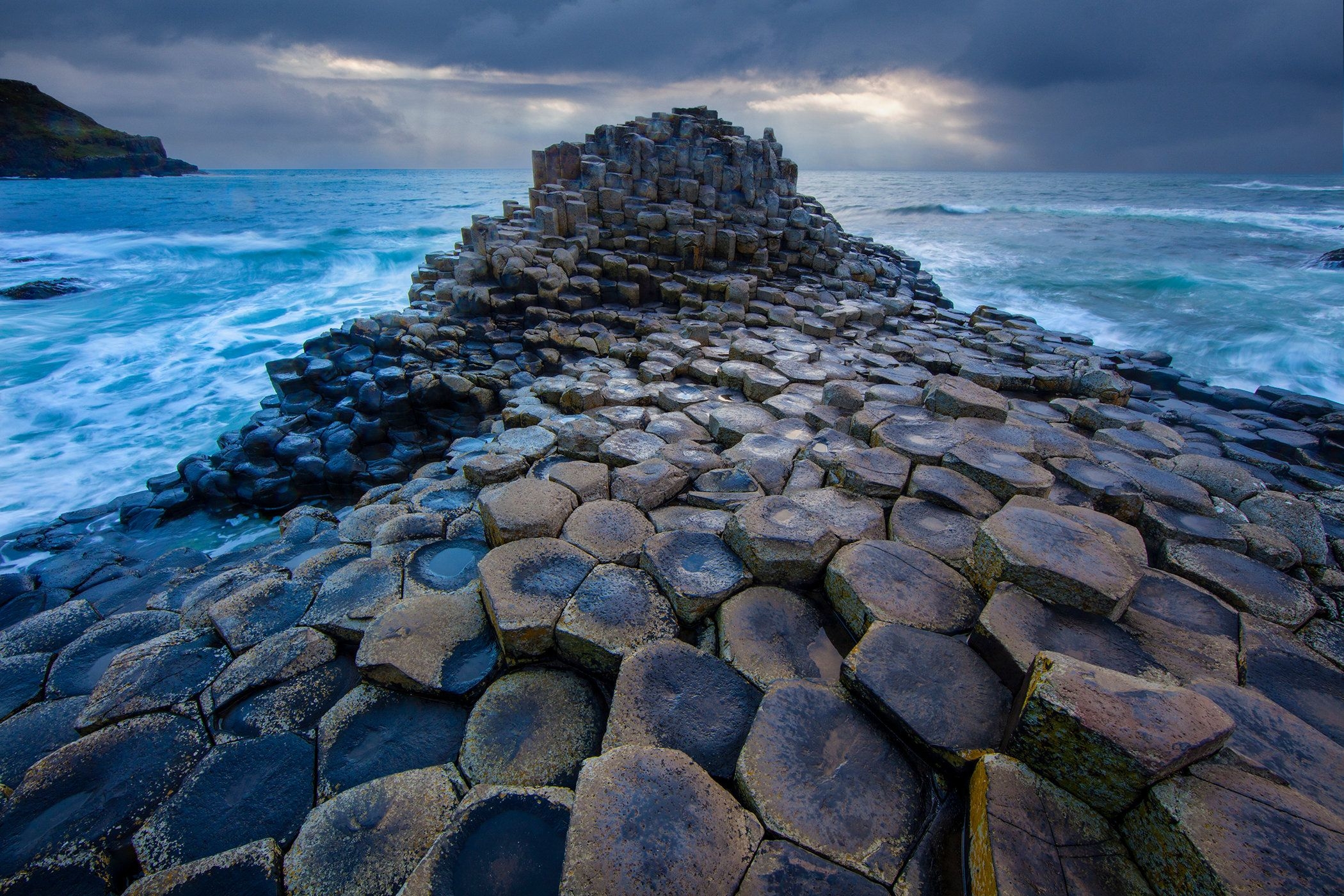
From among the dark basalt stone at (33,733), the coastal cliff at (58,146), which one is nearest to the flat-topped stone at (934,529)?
the dark basalt stone at (33,733)

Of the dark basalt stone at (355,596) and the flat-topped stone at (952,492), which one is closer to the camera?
the dark basalt stone at (355,596)

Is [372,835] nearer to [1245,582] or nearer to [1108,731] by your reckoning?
[1108,731]

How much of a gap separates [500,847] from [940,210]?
130ft

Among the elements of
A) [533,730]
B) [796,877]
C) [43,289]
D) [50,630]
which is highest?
[796,877]

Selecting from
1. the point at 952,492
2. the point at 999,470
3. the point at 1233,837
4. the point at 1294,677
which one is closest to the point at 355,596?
the point at 952,492

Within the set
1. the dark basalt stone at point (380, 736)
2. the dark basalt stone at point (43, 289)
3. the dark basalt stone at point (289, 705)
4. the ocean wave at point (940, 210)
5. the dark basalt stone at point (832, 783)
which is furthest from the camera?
the ocean wave at point (940, 210)

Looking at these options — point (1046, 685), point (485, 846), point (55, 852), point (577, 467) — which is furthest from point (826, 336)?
point (55, 852)

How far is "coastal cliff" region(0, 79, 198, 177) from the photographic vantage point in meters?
59.3

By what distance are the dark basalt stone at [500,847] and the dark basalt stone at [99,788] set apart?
1184 mm

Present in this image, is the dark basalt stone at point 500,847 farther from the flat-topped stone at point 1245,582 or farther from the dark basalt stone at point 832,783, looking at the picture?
the flat-topped stone at point 1245,582

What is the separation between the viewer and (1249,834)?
1.26 m

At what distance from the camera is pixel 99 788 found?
1.91 meters

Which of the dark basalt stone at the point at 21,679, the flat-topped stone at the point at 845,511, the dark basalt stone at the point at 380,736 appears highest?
the flat-topped stone at the point at 845,511

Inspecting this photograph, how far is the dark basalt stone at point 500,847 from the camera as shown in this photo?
142 centimetres
